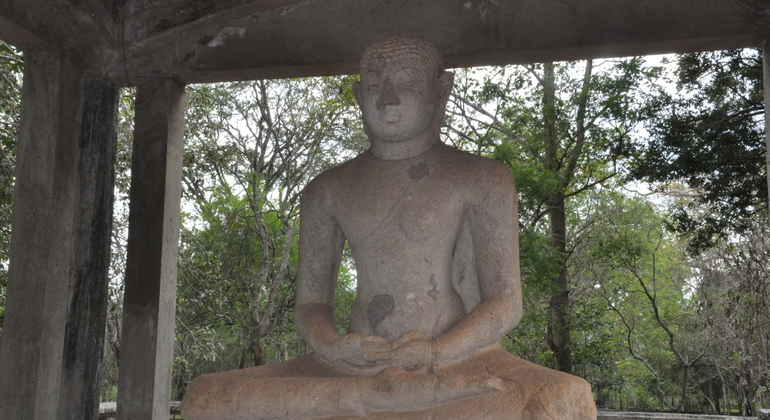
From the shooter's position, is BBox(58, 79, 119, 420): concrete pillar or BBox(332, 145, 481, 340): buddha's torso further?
BBox(58, 79, 119, 420): concrete pillar

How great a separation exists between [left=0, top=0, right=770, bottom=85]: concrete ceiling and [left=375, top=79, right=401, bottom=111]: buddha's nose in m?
1.67

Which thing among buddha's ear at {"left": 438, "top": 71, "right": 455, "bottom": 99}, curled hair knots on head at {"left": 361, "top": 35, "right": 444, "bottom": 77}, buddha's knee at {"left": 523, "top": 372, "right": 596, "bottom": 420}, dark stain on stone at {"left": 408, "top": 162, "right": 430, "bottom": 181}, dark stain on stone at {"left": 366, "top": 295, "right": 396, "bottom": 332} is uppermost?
curled hair knots on head at {"left": 361, "top": 35, "right": 444, "bottom": 77}

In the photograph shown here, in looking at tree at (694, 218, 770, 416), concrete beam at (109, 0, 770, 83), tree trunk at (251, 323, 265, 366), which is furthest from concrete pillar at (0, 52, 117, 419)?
tree at (694, 218, 770, 416)

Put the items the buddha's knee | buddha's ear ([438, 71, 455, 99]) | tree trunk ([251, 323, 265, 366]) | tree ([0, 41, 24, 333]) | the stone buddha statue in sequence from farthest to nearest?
tree trunk ([251, 323, 265, 366])
tree ([0, 41, 24, 333])
buddha's ear ([438, 71, 455, 99])
the stone buddha statue
the buddha's knee

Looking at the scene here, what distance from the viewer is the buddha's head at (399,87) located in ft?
11.3

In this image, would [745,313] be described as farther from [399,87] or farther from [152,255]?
[399,87]

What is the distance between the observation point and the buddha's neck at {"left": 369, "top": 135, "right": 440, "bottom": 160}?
12.0 feet

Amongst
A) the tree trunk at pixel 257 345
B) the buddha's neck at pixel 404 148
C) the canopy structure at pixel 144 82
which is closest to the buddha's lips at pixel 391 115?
the buddha's neck at pixel 404 148

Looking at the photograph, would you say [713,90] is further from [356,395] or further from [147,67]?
[356,395]

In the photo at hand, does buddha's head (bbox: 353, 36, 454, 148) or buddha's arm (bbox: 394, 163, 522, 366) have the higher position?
buddha's head (bbox: 353, 36, 454, 148)

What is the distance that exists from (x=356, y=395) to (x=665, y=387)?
49.4ft

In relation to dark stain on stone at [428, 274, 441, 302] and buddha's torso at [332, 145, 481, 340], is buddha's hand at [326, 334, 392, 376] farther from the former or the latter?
dark stain on stone at [428, 274, 441, 302]

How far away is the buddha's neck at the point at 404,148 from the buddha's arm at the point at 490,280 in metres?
0.35

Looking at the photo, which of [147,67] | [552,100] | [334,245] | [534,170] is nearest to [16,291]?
[147,67]
